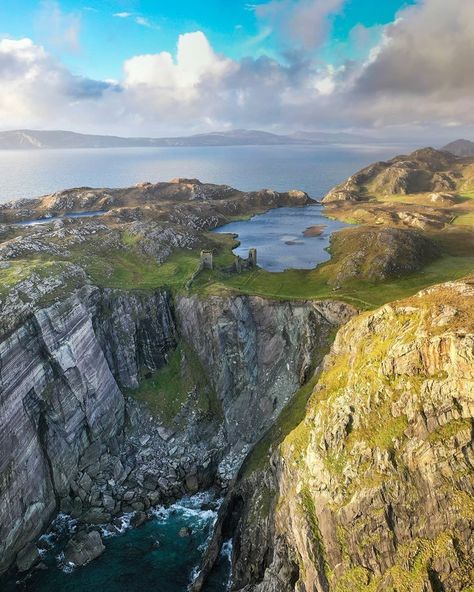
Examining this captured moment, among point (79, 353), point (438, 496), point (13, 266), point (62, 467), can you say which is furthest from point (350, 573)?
point (13, 266)

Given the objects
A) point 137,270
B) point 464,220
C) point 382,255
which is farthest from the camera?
point 464,220

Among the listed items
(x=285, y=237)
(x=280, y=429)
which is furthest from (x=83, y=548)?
(x=285, y=237)

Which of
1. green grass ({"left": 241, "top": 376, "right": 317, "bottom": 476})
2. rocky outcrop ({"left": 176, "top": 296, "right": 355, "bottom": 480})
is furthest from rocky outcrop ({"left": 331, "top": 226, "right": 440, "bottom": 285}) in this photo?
green grass ({"left": 241, "top": 376, "right": 317, "bottom": 476})

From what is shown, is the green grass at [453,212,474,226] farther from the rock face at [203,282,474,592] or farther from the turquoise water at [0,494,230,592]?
the turquoise water at [0,494,230,592]

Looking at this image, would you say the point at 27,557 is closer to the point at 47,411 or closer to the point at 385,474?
the point at 47,411

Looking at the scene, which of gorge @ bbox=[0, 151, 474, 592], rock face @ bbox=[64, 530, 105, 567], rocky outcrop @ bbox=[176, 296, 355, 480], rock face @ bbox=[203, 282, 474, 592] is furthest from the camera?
rocky outcrop @ bbox=[176, 296, 355, 480]

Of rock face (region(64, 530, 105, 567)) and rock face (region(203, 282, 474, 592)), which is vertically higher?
rock face (region(203, 282, 474, 592))
